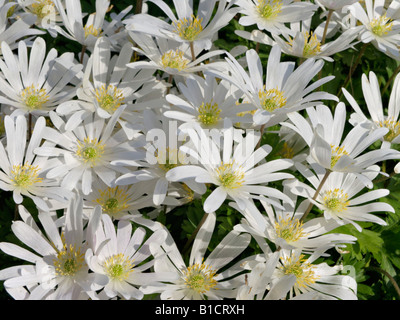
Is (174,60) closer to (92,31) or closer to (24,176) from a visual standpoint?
(92,31)

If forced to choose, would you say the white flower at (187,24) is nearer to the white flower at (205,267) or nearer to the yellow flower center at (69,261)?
the white flower at (205,267)

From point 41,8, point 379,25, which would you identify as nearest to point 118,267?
point 41,8

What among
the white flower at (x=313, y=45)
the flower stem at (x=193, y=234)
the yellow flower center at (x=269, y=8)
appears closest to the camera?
the flower stem at (x=193, y=234)

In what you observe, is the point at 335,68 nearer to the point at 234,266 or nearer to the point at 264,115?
the point at 264,115

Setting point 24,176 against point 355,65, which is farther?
point 355,65

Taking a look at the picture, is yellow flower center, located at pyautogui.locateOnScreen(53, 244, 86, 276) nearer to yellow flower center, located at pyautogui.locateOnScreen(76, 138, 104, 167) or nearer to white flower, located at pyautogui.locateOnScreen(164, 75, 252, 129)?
yellow flower center, located at pyautogui.locateOnScreen(76, 138, 104, 167)

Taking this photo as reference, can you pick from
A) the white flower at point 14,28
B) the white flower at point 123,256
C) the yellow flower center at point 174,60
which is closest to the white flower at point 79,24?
the white flower at point 14,28

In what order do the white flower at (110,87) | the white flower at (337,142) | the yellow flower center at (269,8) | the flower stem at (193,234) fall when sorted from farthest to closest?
the yellow flower center at (269,8)
the white flower at (110,87)
the flower stem at (193,234)
the white flower at (337,142)
